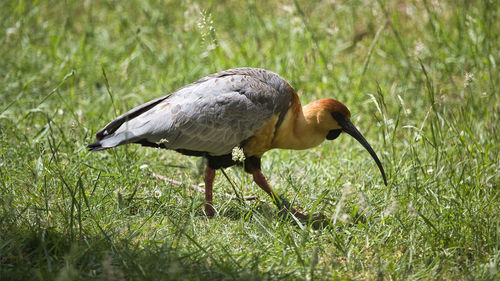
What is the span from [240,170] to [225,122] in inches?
34.4

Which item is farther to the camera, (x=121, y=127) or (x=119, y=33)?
(x=119, y=33)

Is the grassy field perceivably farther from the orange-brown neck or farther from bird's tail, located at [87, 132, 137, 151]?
the orange-brown neck

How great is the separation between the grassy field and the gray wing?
0.32 meters

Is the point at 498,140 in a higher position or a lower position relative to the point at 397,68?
lower

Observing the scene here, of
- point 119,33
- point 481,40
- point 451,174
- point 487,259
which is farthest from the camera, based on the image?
point 119,33

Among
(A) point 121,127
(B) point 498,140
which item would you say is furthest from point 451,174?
(A) point 121,127

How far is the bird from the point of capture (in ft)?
12.7

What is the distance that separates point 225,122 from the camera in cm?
390

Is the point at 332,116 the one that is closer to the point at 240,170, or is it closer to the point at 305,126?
the point at 305,126

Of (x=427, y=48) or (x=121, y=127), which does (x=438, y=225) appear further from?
(x=427, y=48)

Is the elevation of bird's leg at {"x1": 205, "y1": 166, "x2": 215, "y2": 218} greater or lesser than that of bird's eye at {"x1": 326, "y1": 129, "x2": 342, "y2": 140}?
lesser

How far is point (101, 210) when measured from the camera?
3.57 meters

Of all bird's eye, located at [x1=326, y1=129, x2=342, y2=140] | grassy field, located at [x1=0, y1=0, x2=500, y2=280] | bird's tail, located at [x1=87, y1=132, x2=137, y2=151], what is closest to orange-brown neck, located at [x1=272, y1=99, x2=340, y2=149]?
bird's eye, located at [x1=326, y1=129, x2=342, y2=140]

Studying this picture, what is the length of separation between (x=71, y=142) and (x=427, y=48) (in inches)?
162
